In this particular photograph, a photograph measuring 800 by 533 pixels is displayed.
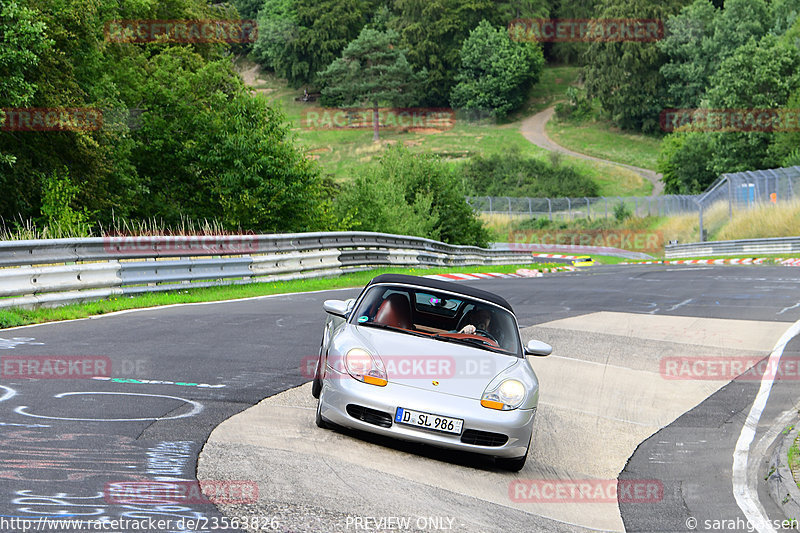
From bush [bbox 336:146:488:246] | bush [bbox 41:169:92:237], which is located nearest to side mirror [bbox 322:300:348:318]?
bush [bbox 41:169:92:237]

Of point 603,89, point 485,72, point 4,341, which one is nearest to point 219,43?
point 4,341

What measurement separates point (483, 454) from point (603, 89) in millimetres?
119808

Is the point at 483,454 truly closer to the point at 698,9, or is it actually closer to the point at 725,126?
the point at 725,126

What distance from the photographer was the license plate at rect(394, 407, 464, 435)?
7137 millimetres

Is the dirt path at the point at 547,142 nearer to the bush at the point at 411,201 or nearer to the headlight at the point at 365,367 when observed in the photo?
the bush at the point at 411,201

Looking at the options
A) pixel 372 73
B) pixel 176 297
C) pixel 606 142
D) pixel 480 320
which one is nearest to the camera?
pixel 480 320

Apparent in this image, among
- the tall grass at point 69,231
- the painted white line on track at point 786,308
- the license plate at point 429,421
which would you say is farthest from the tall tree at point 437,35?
the license plate at point 429,421

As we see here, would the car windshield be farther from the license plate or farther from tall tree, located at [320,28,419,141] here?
tall tree, located at [320,28,419,141]

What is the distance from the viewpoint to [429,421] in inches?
281

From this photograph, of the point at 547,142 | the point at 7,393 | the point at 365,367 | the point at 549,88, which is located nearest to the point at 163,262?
the point at 7,393

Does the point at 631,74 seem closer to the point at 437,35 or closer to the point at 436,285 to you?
the point at 437,35

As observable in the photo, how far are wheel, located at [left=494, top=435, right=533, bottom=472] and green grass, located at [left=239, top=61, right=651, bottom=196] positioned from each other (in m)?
95.3

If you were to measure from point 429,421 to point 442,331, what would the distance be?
55.5 inches

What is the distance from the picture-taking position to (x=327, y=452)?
699cm
